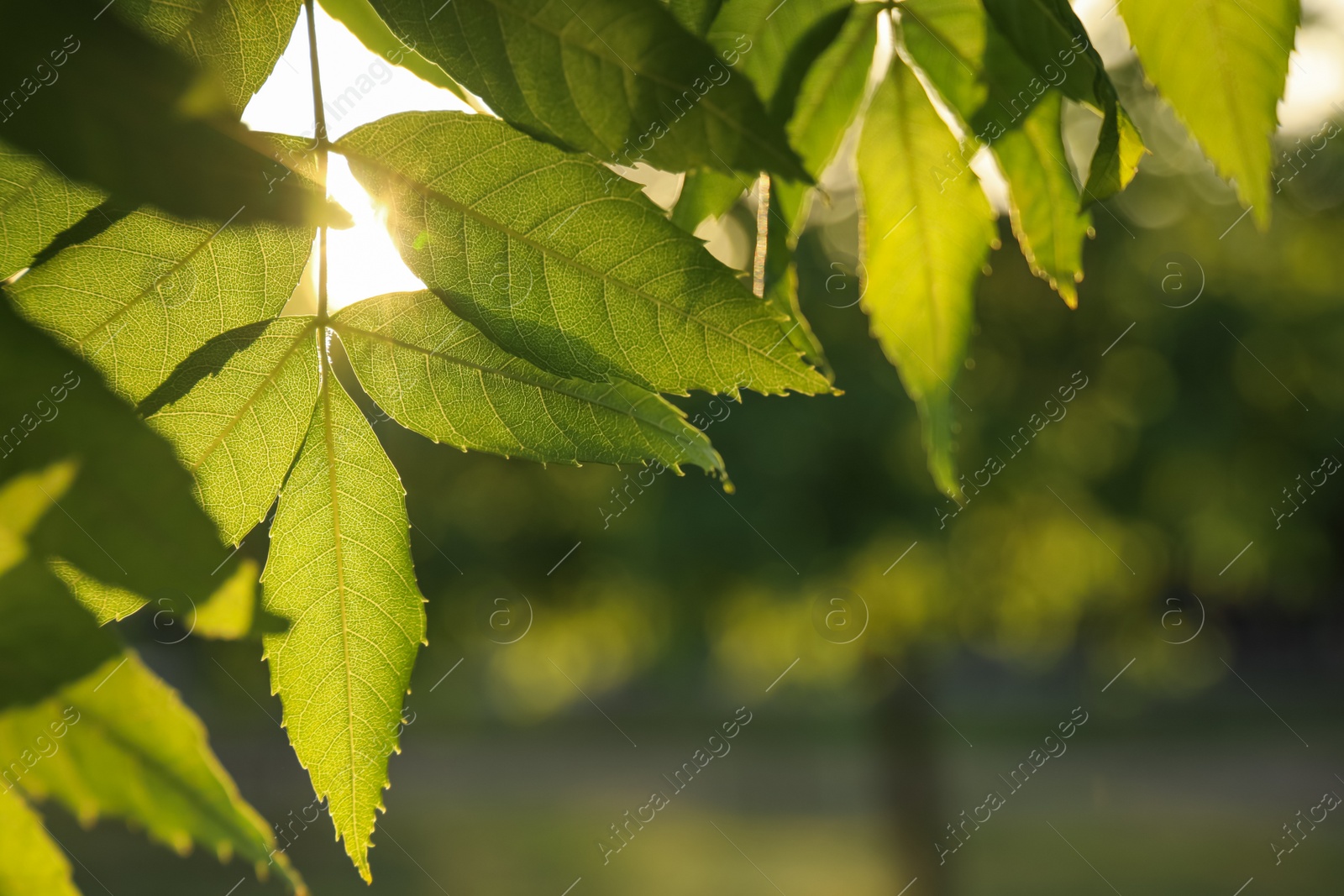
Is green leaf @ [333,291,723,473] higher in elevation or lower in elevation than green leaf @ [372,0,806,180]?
lower

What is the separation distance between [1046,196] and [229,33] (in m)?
0.66

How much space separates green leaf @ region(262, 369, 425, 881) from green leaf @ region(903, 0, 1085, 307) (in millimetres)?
574

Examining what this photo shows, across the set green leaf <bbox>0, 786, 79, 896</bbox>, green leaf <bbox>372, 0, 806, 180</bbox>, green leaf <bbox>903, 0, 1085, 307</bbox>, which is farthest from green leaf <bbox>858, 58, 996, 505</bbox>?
green leaf <bbox>0, 786, 79, 896</bbox>

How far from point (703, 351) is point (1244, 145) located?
18.0 inches

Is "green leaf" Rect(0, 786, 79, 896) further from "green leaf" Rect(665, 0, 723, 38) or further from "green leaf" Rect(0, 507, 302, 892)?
"green leaf" Rect(665, 0, 723, 38)

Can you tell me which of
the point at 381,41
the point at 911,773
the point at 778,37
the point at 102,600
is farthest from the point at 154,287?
the point at 911,773

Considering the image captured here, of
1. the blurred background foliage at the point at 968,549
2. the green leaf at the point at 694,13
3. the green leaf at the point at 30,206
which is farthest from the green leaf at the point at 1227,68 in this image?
the blurred background foliage at the point at 968,549

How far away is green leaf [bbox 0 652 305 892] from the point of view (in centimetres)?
47

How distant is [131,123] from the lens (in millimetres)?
388

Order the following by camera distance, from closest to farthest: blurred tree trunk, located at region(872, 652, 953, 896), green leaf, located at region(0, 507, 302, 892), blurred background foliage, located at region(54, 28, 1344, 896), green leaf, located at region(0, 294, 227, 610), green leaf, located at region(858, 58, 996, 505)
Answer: green leaf, located at region(0, 294, 227, 610) < green leaf, located at region(0, 507, 302, 892) < green leaf, located at region(858, 58, 996, 505) < blurred background foliage, located at region(54, 28, 1344, 896) < blurred tree trunk, located at region(872, 652, 953, 896)

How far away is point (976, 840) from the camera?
16531mm

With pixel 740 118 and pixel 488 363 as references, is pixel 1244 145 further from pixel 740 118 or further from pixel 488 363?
pixel 488 363

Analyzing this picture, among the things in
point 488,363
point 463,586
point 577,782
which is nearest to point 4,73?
point 488,363

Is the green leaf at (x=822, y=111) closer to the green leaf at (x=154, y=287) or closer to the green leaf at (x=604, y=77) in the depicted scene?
the green leaf at (x=604, y=77)
